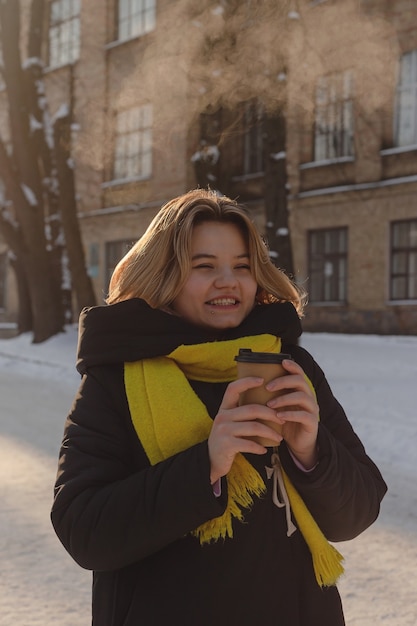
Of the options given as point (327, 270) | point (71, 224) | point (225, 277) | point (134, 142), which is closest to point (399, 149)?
point (327, 270)

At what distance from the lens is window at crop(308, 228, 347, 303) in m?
21.6

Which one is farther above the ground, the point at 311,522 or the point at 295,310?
the point at 295,310

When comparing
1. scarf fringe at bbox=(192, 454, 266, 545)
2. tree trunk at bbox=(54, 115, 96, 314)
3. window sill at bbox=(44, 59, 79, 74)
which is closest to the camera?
scarf fringe at bbox=(192, 454, 266, 545)

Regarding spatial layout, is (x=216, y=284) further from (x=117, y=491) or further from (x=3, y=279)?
(x=3, y=279)

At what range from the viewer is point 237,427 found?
153cm

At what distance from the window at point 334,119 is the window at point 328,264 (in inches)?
83.2

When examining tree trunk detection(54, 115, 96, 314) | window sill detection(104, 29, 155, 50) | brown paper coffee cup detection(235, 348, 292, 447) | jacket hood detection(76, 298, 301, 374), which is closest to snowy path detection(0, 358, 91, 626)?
jacket hood detection(76, 298, 301, 374)

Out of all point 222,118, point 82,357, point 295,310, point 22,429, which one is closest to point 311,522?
point 295,310

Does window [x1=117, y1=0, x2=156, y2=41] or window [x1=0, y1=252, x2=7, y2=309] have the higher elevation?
window [x1=117, y1=0, x2=156, y2=41]

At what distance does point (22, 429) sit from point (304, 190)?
15.8m

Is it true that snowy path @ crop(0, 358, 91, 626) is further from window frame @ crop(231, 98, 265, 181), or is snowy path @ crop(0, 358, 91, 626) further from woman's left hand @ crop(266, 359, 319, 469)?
window frame @ crop(231, 98, 265, 181)

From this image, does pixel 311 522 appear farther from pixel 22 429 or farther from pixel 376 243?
pixel 376 243

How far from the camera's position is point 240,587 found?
1717 millimetres

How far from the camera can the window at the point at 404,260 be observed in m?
20.2
